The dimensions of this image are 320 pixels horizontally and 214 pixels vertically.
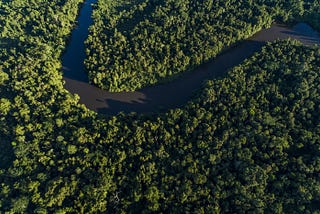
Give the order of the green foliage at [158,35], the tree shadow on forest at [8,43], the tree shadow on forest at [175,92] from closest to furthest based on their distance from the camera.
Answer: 1. the tree shadow on forest at [175,92]
2. the green foliage at [158,35]
3. the tree shadow on forest at [8,43]

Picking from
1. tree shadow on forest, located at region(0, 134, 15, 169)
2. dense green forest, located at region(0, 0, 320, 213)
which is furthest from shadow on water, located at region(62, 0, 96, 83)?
tree shadow on forest, located at region(0, 134, 15, 169)

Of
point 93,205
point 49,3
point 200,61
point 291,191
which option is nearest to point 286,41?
point 200,61

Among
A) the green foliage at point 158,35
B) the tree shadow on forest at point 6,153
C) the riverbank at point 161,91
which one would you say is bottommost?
the tree shadow on forest at point 6,153

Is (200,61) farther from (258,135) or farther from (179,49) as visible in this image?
(258,135)

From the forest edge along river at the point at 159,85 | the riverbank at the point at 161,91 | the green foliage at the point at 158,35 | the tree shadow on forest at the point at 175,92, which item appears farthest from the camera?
the green foliage at the point at 158,35

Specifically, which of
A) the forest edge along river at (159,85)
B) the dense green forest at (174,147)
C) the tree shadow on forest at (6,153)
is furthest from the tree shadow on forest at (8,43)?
the tree shadow on forest at (6,153)

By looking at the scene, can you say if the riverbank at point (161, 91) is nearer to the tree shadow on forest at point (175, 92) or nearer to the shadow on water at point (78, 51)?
the tree shadow on forest at point (175, 92)

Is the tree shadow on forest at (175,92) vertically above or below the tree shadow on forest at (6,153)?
above

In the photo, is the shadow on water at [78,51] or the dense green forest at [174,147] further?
the shadow on water at [78,51]
